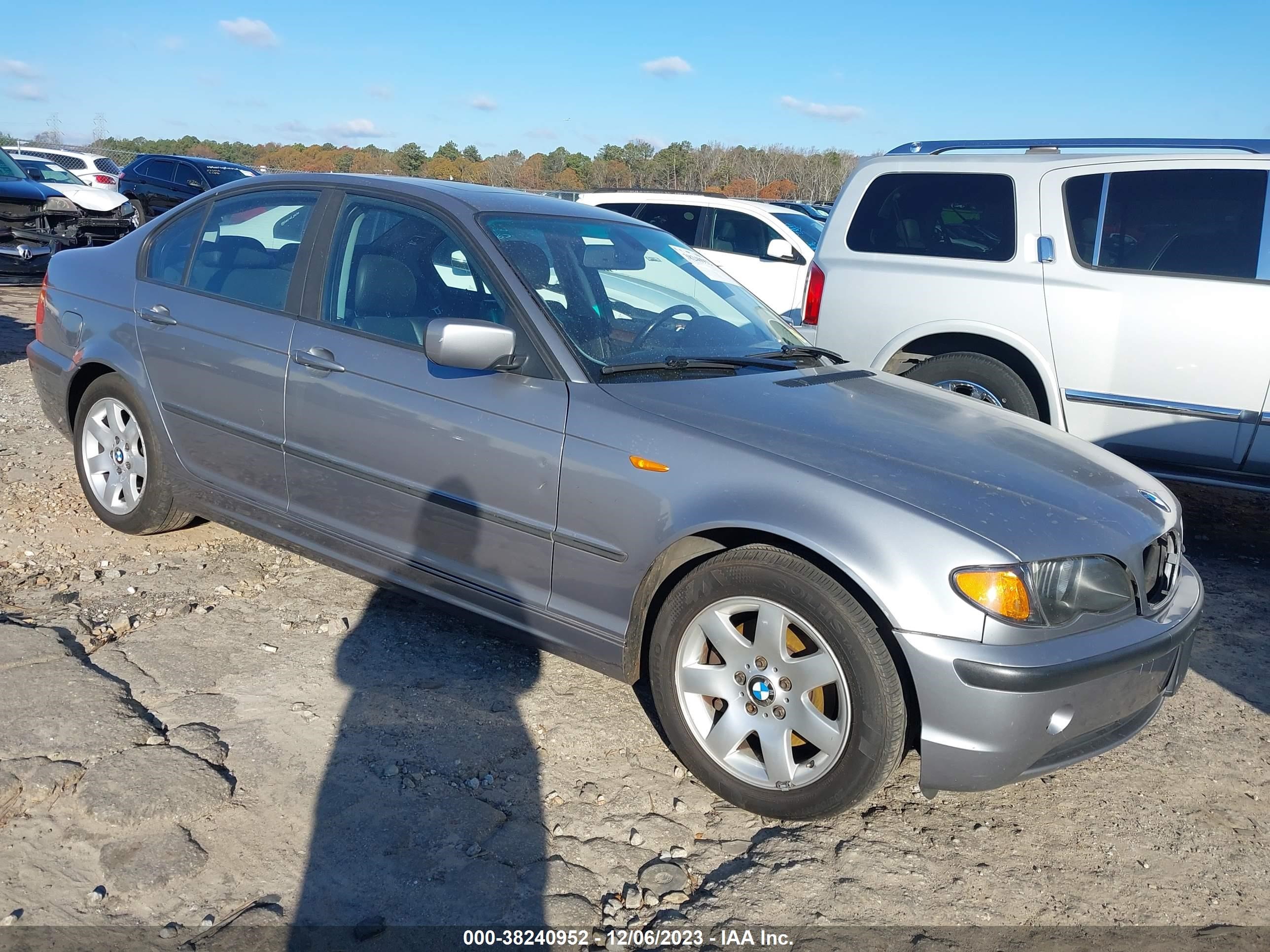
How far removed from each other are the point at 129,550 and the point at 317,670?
1.52m

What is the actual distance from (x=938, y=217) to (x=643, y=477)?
12.8 ft

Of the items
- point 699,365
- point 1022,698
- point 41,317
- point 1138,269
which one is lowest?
point 1022,698

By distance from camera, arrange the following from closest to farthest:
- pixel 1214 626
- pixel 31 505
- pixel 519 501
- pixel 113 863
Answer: pixel 113 863 < pixel 519 501 < pixel 1214 626 < pixel 31 505

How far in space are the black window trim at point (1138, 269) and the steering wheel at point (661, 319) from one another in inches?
112

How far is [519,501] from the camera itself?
3332 mm

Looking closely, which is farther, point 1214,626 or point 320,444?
point 1214,626

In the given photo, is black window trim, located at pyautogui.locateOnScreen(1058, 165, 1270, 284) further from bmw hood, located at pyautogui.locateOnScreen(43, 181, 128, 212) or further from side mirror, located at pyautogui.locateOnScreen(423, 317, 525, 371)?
bmw hood, located at pyautogui.locateOnScreen(43, 181, 128, 212)

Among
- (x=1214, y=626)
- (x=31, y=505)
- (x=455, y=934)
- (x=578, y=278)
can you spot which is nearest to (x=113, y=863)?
(x=455, y=934)

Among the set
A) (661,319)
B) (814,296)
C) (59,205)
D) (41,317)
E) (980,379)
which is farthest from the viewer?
(59,205)

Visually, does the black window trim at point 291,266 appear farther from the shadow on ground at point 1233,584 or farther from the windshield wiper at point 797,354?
the shadow on ground at point 1233,584

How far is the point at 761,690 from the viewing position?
117 inches

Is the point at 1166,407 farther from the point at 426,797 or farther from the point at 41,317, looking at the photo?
the point at 41,317

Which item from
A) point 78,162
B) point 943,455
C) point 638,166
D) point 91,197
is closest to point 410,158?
point 638,166

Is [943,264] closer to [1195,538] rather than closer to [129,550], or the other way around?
[1195,538]
